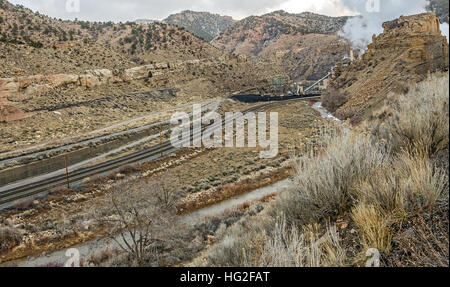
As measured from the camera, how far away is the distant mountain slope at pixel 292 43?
90.5 meters

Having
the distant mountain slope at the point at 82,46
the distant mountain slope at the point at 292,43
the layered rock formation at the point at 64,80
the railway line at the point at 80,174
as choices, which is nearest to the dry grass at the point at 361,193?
the railway line at the point at 80,174

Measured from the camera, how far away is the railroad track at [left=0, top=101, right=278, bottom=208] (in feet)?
61.3

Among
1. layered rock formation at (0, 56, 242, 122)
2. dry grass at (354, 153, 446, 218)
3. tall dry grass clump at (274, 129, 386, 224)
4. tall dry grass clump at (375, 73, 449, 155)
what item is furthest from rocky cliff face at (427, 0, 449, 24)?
layered rock formation at (0, 56, 242, 122)

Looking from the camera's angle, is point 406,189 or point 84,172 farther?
point 84,172

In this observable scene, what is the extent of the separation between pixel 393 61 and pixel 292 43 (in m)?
91.2

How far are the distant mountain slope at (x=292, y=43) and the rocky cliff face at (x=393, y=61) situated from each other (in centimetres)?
4901

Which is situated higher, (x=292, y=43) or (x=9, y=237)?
(x=292, y=43)

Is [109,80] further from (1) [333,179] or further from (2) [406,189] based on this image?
(2) [406,189]

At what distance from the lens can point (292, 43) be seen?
117562 millimetres

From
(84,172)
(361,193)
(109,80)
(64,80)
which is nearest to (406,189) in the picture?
(361,193)

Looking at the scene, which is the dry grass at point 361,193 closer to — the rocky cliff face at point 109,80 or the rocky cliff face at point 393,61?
the rocky cliff face at point 393,61

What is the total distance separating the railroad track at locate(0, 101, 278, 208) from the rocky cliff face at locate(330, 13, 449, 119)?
59.2 ft

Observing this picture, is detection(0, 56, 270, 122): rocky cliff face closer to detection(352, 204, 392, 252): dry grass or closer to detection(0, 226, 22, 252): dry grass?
detection(0, 226, 22, 252): dry grass
